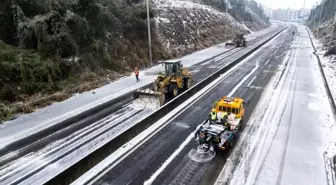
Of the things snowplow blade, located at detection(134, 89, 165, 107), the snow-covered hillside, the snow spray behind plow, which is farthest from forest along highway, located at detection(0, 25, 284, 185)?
the snow-covered hillside

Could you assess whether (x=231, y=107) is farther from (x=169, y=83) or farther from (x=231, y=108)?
(x=169, y=83)

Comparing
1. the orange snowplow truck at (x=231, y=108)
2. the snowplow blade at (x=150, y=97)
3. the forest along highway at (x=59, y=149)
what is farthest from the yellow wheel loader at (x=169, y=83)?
the orange snowplow truck at (x=231, y=108)

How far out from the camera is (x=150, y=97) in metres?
16.9

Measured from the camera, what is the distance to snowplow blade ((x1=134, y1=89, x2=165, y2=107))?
16.7 m

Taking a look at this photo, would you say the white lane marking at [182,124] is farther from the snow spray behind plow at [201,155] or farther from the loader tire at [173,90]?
the loader tire at [173,90]

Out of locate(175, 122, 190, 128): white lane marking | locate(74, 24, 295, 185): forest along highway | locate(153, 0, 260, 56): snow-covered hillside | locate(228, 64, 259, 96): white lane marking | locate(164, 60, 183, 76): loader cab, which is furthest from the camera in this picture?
locate(153, 0, 260, 56): snow-covered hillside

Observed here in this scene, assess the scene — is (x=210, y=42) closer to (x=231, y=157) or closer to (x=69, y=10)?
(x=69, y=10)

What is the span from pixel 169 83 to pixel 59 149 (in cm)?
942

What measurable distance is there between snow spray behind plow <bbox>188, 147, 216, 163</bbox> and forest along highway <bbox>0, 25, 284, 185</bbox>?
1.22 metres

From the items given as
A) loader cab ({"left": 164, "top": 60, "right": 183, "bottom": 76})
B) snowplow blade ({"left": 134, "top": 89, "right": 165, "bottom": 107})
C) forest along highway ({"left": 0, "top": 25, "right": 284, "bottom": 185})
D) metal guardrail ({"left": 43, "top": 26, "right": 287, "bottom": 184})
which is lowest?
forest along highway ({"left": 0, "top": 25, "right": 284, "bottom": 185})

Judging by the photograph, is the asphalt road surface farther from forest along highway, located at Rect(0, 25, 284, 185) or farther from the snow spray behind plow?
forest along highway, located at Rect(0, 25, 284, 185)

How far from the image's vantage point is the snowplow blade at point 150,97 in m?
16.7

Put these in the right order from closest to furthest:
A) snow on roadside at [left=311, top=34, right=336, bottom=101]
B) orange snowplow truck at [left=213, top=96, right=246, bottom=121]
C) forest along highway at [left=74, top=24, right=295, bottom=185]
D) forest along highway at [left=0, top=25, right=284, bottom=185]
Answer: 1. forest along highway at [left=74, top=24, right=295, bottom=185]
2. forest along highway at [left=0, top=25, right=284, bottom=185]
3. orange snowplow truck at [left=213, top=96, right=246, bottom=121]
4. snow on roadside at [left=311, top=34, right=336, bottom=101]

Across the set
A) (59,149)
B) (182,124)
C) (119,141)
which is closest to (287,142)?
(182,124)
